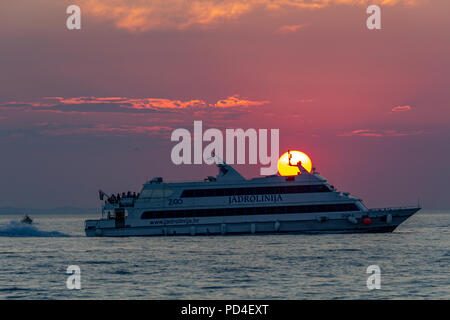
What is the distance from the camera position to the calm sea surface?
2839cm

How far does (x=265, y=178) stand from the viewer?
59.1 metres

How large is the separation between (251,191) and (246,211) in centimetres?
188

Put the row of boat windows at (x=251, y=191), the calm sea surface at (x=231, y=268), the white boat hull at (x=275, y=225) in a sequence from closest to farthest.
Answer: the calm sea surface at (x=231, y=268) < the row of boat windows at (x=251, y=191) < the white boat hull at (x=275, y=225)

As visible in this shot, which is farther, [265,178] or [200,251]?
[265,178]

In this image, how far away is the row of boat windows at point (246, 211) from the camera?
58.5 meters

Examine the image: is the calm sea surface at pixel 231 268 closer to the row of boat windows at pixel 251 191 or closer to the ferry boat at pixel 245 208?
the ferry boat at pixel 245 208

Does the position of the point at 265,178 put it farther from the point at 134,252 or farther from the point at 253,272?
the point at 253,272

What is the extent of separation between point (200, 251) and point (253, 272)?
12660 millimetres

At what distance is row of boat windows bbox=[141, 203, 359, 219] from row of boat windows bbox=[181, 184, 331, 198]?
4.46 feet

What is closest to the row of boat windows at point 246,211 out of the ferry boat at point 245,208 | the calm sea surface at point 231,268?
the ferry boat at point 245,208

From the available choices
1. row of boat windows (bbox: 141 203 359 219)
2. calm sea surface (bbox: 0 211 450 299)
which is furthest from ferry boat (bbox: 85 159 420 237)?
calm sea surface (bbox: 0 211 450 299)

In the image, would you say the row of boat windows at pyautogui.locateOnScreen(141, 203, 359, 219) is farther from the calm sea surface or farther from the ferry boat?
the calm sea surface

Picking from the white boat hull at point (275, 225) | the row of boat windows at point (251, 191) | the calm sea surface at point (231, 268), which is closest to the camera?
the calm sea surface at point (231, 268)
